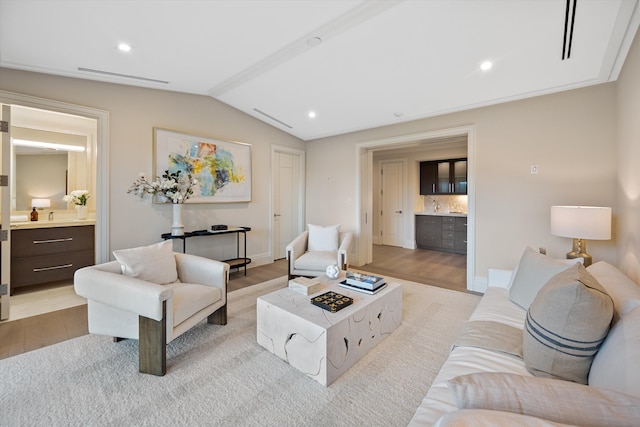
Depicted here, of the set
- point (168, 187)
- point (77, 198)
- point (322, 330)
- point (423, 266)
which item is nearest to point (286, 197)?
point (168, 187)

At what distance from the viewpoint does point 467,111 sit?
146 inches

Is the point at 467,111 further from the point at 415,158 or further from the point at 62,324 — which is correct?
the point at 62,324

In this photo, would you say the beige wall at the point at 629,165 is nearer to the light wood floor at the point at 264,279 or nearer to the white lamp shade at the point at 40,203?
the light wood floor at the point at 264,279

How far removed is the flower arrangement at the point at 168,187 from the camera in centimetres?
354

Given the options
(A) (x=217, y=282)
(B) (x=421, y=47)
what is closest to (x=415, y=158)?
(B) (x=421, y=47)

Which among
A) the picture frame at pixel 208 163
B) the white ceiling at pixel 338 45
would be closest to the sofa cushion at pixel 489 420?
the white ceiling at pixel 338 45

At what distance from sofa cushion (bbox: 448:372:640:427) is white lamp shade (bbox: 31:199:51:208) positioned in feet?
18.2

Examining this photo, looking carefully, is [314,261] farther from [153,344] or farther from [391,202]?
[391,202]

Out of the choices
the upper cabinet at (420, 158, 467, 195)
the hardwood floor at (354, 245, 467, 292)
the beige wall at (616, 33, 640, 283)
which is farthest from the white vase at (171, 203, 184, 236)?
the upper cabinet at (420, 158, 467, 195)

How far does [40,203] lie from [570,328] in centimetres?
592

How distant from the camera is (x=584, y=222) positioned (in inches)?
95.8

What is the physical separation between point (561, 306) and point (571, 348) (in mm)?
167

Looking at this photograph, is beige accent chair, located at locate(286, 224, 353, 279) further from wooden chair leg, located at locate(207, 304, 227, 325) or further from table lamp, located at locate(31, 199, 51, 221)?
table lamp, located at locate(31, 199, 51, 221)

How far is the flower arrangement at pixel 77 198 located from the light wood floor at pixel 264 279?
5.95 ft
